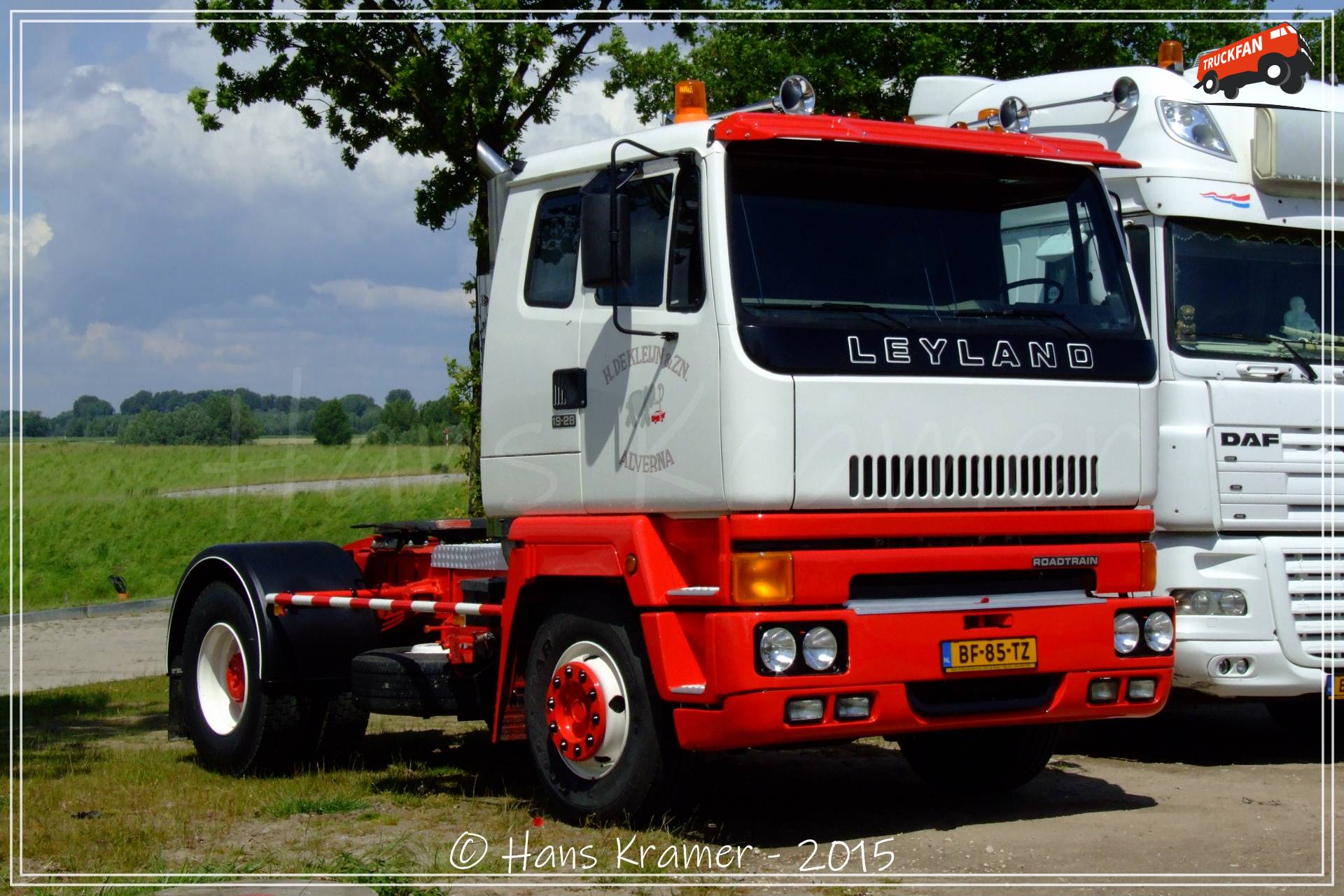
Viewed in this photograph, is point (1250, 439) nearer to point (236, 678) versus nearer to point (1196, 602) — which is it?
point (1196, 602)

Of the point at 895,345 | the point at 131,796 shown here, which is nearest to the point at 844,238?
the point at 895,345

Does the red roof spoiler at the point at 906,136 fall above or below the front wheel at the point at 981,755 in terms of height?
above

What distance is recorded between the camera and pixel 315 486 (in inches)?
1195

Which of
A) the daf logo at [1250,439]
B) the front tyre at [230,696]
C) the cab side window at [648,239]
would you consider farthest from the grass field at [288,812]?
the daf logo at [1250,439]

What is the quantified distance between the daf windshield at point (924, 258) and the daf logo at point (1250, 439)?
182 cm

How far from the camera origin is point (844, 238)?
6.87 m

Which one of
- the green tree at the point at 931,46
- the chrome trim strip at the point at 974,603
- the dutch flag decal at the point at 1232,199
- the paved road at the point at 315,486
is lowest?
the chrome trim strip at the point at 974,603

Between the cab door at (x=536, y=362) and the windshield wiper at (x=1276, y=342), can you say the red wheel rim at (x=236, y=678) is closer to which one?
the cab door at (x=536, y=362)

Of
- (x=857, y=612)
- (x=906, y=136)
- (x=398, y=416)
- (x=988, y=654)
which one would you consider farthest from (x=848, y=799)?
(x=398, y=416)

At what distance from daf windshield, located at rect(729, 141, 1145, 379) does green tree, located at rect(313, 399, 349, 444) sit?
21717 millimetres

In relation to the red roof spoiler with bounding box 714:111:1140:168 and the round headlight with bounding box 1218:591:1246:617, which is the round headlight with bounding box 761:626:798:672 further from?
the round headlight with bounding box 1218:591:1246:617

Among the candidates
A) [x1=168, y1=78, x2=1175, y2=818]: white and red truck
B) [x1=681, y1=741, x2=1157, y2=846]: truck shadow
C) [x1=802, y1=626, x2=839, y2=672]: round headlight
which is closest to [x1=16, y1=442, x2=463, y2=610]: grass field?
[x1=681, y1=741, x2=1157, y2=846]: truck shadow

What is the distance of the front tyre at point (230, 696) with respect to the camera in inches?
357

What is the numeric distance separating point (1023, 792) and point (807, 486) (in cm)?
275
